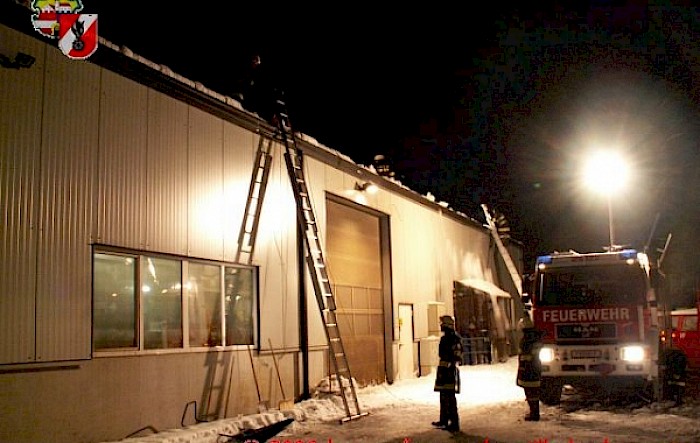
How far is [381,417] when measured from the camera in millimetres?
12727

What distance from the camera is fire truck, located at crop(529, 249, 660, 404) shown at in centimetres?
1318

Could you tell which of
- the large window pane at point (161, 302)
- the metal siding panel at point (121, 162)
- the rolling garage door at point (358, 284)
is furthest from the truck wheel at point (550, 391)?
the metal siding panel at point (121, 162)

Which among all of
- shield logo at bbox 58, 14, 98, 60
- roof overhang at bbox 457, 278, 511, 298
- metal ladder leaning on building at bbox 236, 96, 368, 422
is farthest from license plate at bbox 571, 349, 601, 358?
roof overhang at bbox 457, 278, 511, 298

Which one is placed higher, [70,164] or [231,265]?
[70,164]

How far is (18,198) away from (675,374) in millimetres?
12387

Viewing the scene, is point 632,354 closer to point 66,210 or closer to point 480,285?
point 66,210

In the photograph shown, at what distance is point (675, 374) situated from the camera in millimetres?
13852

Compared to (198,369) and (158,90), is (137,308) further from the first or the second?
(158,90)

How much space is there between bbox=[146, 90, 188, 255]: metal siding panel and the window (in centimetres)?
35

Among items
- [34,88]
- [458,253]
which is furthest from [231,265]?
[458,253]

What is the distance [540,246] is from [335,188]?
4043 cm

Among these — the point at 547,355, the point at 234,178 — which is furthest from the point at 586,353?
the point at 234,178

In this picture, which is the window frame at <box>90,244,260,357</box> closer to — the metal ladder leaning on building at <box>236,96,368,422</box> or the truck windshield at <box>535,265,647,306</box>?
the metal ladder leaning on building at <box>236,96,368,422</box>

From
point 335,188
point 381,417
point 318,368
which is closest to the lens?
point 381,417
